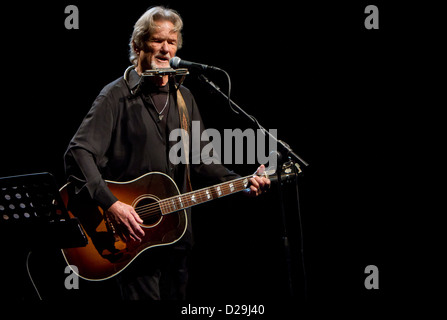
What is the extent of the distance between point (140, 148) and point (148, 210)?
1.20ft

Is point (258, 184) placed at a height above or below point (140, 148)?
below

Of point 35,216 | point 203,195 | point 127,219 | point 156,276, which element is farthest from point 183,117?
point 35,216

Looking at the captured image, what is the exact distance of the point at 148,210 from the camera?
240cm

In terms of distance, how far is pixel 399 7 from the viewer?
3.33m

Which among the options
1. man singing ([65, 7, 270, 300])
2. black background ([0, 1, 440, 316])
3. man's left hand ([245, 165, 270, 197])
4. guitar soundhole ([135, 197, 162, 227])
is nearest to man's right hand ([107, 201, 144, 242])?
man singing ([65, 7, 270, 300])

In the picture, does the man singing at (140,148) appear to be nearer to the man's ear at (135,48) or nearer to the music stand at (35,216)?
the man's ear at (135,48)

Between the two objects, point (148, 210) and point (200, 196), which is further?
point (200, 196)

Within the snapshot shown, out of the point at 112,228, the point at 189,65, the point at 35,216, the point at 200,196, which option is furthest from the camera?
the point at 200,196

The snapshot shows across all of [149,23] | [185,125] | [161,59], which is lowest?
[185,125]

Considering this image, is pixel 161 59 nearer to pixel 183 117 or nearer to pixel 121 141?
pixel 183 117

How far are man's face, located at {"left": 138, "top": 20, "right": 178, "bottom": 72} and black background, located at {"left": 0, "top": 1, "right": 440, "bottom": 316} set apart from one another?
0.83m

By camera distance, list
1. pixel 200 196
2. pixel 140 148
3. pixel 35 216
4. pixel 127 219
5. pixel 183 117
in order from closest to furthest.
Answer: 1. pixel 35 216
2. pixel 127 219
3. pixel 140 148
4. pixel 200 196
5. pixel 183 117

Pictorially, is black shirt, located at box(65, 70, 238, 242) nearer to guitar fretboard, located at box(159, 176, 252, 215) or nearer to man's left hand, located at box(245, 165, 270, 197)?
guitar fretboard, located at box(159, 176, 252, 215)

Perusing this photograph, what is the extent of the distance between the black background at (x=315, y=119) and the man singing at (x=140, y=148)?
2.64ft
